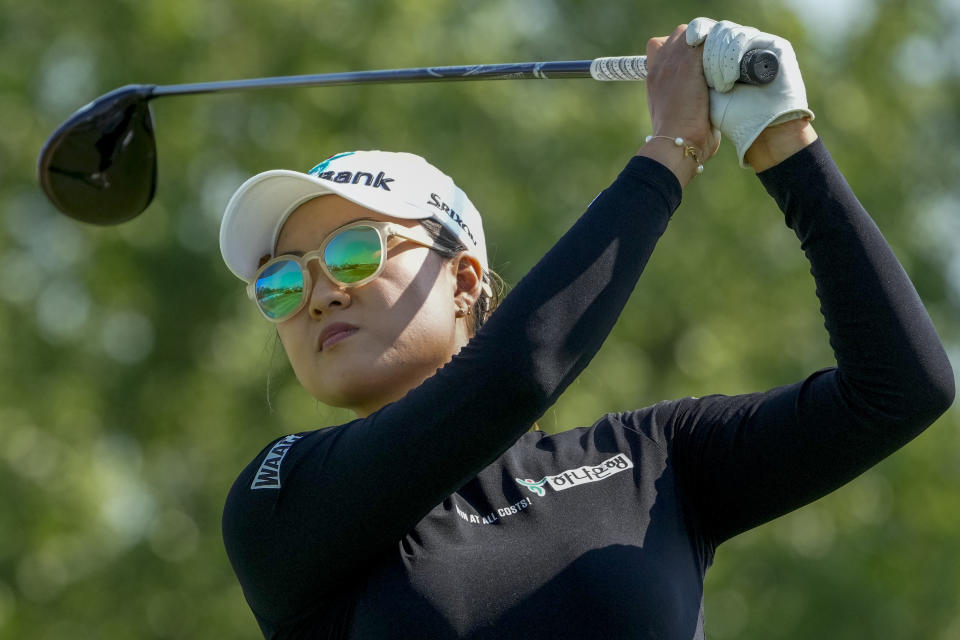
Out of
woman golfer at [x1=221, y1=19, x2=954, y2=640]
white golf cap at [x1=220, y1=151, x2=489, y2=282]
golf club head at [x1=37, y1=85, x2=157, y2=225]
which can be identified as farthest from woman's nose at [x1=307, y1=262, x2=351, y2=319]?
golf club head at [x1=37, y1=85, x2=157, y2=225]

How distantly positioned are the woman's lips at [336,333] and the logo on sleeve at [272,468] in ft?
0.93

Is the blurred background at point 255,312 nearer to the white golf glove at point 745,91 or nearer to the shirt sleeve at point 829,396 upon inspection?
the shirt sleeve at point 829,396

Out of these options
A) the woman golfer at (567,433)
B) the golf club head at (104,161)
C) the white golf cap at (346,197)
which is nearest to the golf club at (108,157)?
the golf club head at (104,161)

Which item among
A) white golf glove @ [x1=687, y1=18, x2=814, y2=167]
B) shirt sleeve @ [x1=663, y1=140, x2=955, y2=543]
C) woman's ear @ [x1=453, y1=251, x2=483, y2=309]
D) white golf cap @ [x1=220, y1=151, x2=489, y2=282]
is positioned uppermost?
white golf cap @ [x1=220, y1=151, x2=489, y2=282]

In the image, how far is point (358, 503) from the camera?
7.94 ft

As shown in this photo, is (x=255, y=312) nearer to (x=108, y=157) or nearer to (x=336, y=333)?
(x=108, y=157)

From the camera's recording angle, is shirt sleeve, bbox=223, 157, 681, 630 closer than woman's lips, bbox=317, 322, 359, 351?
Yes

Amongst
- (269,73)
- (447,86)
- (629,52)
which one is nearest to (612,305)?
(447,86)

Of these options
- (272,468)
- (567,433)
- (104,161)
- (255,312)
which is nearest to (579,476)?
(567,433)

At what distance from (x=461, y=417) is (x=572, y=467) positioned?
18.1 inches

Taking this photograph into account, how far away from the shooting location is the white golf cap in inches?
118

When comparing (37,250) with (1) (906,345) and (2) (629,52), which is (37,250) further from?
(1) (906,345)

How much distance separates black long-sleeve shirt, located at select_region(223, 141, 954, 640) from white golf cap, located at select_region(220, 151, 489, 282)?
582mm

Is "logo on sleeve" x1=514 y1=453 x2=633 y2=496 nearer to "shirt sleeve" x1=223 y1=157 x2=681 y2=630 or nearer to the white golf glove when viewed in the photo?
"shirt sleeve" x1=223 y1=157 x2=681 y2=630
